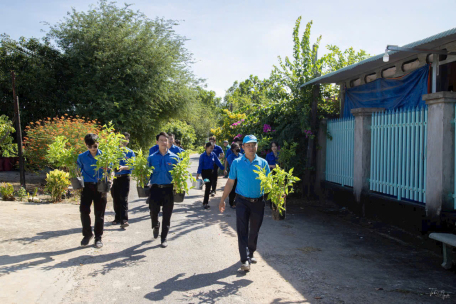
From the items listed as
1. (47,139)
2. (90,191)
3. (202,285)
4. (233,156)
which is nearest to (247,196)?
(202,285)

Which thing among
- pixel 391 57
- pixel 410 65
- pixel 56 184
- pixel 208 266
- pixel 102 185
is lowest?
pixel 208 266

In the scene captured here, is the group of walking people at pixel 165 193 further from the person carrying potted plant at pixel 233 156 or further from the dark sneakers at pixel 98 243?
the person carrying potted plant at pixel 233 156

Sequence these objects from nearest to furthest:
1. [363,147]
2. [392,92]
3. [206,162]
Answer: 1. [363,147]
2. [392,92]
3. [206,162]

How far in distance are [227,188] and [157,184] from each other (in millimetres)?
1608

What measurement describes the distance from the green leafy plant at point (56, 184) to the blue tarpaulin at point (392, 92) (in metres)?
8.93

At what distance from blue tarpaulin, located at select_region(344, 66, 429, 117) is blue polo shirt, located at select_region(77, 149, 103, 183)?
753cm

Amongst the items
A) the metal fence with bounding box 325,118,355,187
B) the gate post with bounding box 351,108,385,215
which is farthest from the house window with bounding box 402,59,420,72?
the metal fence with bounding box 325,118,355,187

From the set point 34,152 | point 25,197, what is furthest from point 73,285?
point 34,152

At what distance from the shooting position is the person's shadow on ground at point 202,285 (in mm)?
4441

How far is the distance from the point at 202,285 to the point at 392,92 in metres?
7.97

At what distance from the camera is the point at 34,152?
45.0 ft

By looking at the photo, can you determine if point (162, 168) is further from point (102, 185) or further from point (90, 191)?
point (90, 191)

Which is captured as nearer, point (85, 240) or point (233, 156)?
point (85, 240)

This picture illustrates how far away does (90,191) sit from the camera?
252 inches
